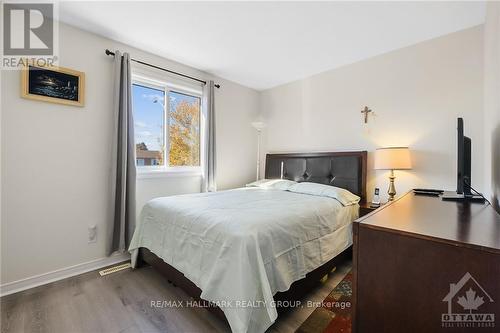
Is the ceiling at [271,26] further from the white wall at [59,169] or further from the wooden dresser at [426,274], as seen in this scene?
the wooden dresser at [426,274]

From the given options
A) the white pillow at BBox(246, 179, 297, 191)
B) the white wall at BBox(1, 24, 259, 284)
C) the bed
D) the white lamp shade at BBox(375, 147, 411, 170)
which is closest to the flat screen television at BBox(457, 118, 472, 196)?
the white lamp shade at BBox(375, 147, 411, 170)

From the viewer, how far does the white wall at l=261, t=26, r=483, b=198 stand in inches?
86.4

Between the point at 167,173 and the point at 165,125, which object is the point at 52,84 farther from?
the point at 167,173

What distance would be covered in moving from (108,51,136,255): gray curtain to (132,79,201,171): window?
0.29m

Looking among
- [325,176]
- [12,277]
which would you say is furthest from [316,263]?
[12,277]

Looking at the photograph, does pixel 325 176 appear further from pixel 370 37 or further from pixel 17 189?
pixel 17 189

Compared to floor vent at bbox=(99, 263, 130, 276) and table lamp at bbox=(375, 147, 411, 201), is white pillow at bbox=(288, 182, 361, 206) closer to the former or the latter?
table lamp at bbox=(375, 147, 411, 201)

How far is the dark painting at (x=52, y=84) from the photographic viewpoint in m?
2.01

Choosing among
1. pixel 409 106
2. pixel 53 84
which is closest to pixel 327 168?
pixel 409 106

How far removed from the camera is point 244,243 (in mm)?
1292

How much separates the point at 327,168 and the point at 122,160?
2615 millimetres

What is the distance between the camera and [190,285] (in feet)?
5.51

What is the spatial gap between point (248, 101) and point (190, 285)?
3201mm

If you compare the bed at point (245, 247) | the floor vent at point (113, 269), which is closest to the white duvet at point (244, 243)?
the bed at point (245, 247)
